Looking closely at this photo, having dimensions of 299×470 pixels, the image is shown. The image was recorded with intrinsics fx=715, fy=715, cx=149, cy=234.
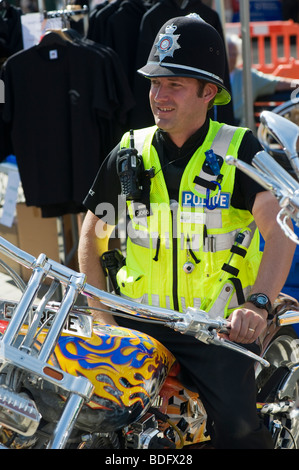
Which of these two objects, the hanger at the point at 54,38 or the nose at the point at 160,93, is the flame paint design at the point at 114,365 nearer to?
the nose at the point at 160,93

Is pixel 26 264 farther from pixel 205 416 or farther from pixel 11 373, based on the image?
pixel 205 416

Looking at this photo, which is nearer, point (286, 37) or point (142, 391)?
point (142, 391)

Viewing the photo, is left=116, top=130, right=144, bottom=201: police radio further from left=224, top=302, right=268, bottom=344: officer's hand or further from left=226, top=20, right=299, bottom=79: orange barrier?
left=226, top=20, right=299, bottom=79: orange barrier

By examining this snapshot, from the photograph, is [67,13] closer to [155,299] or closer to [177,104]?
[177,104]

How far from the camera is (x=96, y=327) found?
2230 millimetres

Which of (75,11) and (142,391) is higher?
(75,11)

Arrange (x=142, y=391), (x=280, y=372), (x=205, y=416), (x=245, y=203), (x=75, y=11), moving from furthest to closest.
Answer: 1. (x=75, y=11)
2. (x=280, y=372)
3. (x=245, y=203)
4. (x=205, y=416)
5. (x=142, y=391)

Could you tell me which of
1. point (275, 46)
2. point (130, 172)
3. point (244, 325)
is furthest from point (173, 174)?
point (275, 46)

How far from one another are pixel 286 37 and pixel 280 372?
678 cm

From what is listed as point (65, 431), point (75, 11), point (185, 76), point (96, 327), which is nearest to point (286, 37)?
point (75, 11)

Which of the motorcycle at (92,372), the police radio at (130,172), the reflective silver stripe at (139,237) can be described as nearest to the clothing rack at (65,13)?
the police radio at (130,172)

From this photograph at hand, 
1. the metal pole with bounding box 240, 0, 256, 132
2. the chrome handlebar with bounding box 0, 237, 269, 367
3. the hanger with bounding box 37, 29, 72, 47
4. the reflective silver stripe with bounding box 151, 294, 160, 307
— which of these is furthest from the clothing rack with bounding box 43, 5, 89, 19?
the chrome handlebar with bounding box 0, 237, 269, 367

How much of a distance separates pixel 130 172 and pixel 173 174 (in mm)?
162

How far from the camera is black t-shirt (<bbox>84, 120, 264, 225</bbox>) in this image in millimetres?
2535
